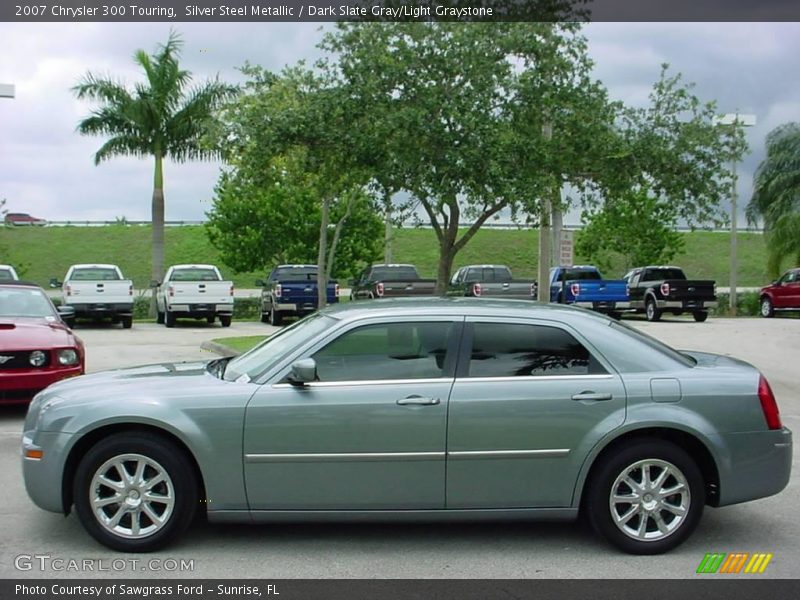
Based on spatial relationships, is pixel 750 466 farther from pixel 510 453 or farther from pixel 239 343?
pixel 239 343

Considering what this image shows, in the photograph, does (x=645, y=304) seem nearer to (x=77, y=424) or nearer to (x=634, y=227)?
(x=634, y=227)

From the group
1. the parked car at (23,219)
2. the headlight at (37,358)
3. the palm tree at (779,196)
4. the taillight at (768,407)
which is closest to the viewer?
the taillight at (768,407)

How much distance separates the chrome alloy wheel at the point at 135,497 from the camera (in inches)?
213

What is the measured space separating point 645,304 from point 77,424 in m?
27.0

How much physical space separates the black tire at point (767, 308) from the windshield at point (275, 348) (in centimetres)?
2953

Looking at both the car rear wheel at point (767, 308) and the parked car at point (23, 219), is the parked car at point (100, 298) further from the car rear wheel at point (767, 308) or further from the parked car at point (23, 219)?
the parked car at point (23, 219)

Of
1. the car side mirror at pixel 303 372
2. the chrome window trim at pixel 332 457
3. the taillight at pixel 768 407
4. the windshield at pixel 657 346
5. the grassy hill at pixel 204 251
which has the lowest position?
the chrome window trim at pixel 332 457

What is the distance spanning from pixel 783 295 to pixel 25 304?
89.7ft

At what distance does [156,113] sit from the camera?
30.9m

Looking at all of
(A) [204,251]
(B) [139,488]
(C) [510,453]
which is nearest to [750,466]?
(C) [510,453]

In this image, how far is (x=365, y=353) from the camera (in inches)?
224

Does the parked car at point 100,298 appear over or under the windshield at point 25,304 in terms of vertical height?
under

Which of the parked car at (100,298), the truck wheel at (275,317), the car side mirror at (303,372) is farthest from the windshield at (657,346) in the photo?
the truck wheel at (275,317)

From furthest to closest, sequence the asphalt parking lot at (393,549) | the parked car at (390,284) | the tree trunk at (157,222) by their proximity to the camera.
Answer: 1. the tree trunk at (157,222)
2. the parked car at (390,284)
3. the asphalt parking lot at (393,549)
